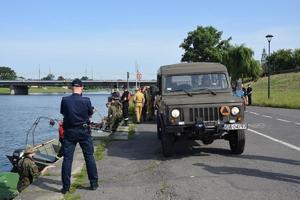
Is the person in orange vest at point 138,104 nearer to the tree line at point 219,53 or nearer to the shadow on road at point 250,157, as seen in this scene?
the shadow on road at point 250,157

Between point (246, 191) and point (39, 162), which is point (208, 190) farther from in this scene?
point (39, 162)

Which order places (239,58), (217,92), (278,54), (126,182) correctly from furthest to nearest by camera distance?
(278,54)
(239,58)
(217,92)
(126,182)

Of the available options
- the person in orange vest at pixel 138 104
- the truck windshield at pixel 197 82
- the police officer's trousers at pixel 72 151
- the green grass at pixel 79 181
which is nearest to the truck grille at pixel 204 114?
the truck windshield at pixel 197 82

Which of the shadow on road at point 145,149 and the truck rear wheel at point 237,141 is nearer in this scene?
the truck rear wheel at point 237,141

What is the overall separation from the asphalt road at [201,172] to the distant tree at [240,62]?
7624 centimetres

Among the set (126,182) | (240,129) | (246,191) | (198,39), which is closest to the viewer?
(246,191)

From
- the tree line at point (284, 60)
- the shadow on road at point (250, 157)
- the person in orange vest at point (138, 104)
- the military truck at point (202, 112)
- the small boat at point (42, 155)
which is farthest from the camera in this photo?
the tree line at point (284, 60)

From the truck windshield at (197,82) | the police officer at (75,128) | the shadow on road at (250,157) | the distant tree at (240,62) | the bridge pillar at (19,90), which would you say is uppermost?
the distant tree at (240,62)

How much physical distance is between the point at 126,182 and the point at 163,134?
271cm

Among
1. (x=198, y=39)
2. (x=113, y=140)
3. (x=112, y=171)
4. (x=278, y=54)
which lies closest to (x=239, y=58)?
(x=198, y=39)

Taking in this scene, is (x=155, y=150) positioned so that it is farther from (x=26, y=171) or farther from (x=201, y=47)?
(x=201, y=47)

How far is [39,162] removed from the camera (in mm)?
14750

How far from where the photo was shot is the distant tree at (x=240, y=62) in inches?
3536

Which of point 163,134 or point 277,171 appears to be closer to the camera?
point 277,171
